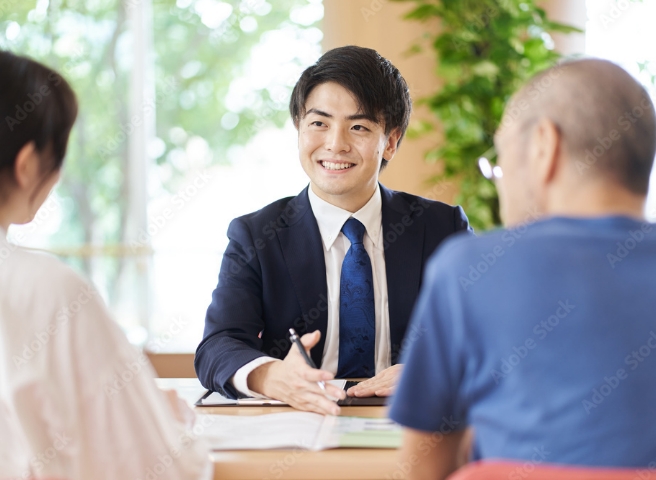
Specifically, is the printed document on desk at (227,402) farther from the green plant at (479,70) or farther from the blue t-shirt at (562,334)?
the green plant at (479,70)

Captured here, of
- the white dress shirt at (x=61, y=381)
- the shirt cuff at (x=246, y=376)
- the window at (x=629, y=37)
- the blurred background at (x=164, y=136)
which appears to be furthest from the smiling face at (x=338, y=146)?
the blurred background at (x=164, y=136)

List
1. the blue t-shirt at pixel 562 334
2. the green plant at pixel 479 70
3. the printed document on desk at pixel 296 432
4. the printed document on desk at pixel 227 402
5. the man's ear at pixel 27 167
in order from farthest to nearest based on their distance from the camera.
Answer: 1. the green plant at pixel 479 70
2. the printed document on desk at pixel 227 402
3. the printed document on desk at pixel 296 432
4. the man's ear at pixel 27 167
5. the blue t-shirt at pixel 562 334

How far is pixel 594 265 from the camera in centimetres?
93

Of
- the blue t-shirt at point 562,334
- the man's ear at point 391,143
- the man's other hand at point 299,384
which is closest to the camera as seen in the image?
the blue t-shirt at point 562,334

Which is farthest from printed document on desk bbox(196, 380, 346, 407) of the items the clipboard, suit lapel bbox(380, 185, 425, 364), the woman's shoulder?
the woman's shoulder

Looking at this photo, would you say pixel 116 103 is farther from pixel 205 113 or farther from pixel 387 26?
pixel 387 26

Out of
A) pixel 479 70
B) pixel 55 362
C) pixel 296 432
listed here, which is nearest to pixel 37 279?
pixel 55 362

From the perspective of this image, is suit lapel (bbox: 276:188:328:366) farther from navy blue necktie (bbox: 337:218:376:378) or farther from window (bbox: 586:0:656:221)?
window (bbox: 586:0:656:221)

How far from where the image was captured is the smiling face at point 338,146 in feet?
7.25

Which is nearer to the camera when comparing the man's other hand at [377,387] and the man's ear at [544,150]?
the man's ear at [544,150]

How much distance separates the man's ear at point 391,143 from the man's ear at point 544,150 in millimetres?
1332

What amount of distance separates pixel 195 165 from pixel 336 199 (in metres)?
3.54

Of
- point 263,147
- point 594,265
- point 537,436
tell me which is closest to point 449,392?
point 537,436

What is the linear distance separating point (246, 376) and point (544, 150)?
988 mm
